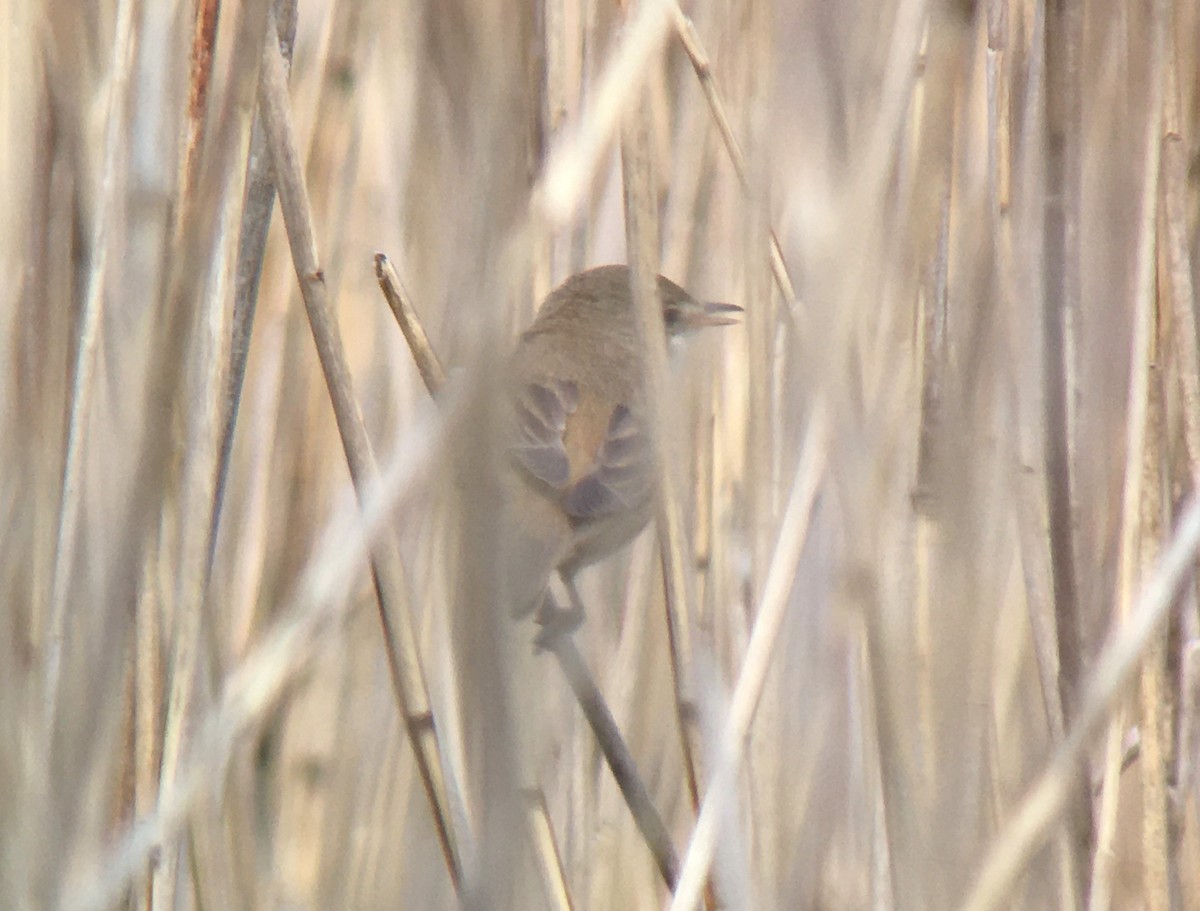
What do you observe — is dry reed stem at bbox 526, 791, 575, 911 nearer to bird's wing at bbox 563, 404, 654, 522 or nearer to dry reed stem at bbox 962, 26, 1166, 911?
dry reed stem at bbox 962, 26, 1166, 911

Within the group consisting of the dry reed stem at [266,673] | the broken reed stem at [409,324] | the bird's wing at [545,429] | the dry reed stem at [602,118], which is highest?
the dry reed stem at [602,118]

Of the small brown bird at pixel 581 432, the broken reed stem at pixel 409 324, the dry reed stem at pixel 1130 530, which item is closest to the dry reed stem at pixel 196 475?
the broken reed stem at pixel 409 324

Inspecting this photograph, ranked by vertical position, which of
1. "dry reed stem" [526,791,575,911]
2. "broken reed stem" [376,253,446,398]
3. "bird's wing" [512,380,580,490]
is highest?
"broken reed stem" [376,253,446,398]

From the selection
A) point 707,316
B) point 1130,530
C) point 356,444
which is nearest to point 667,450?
point 356,444

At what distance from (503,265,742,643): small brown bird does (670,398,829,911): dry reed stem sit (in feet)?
0.94

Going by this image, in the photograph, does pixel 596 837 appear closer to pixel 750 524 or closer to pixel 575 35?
pixel 750 524

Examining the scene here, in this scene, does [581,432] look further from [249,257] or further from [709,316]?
[249,257]

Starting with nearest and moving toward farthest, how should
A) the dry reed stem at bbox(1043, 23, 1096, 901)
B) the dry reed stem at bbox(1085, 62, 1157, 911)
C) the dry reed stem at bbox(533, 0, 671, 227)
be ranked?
the dry reed stem at bbox(533, 0, 671, 227)
the dry reed stem at bbox(1043, 23, 1096, 901)
the dry reed stem at bbox(1085, 62, 1157, 911)

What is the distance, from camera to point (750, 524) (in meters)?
1.71

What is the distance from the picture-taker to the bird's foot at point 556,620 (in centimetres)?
143

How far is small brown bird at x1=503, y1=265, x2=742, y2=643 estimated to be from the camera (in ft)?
6.66

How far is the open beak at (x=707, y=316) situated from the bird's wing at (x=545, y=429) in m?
0.31

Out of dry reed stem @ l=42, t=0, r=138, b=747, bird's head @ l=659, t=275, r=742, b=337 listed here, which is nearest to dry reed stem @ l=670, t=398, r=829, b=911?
bird's head @ l=659, t=275, r=742, b=337

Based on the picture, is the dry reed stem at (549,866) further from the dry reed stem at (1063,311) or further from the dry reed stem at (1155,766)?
the dry reed stem at (1155,766)
